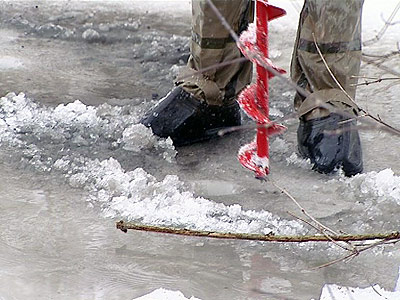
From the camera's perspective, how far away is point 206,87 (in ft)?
11.1

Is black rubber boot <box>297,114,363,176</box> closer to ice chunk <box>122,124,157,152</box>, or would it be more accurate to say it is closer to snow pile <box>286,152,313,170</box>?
snow pile <box>286,152,313,170</box>

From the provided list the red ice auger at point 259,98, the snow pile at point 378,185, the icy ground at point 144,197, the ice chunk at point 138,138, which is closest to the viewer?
the icy ground at point 144,197

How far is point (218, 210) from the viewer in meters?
2.73

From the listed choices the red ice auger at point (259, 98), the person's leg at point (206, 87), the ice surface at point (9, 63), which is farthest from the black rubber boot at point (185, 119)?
the ice surface at point (9, 63)

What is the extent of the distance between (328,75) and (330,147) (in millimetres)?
300

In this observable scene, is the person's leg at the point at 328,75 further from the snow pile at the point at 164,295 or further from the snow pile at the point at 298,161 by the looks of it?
the snow pile at the point at 164,295

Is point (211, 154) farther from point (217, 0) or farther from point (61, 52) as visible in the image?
point (61, 52)

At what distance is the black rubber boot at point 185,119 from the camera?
338 centimetres

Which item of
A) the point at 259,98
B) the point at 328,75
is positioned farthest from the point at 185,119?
the point at 328,75

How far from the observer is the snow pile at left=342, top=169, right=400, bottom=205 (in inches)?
112

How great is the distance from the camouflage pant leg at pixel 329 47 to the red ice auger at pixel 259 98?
195mm

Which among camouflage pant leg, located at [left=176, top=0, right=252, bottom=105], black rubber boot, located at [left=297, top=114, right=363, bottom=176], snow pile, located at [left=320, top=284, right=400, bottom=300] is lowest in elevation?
snow pile, located at [left=320, top=284, right=400, bottom=300]

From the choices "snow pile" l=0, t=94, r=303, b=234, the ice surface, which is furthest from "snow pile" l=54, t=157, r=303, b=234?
the ice surface

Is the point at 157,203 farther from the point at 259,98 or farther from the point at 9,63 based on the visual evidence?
the point at 9,63
